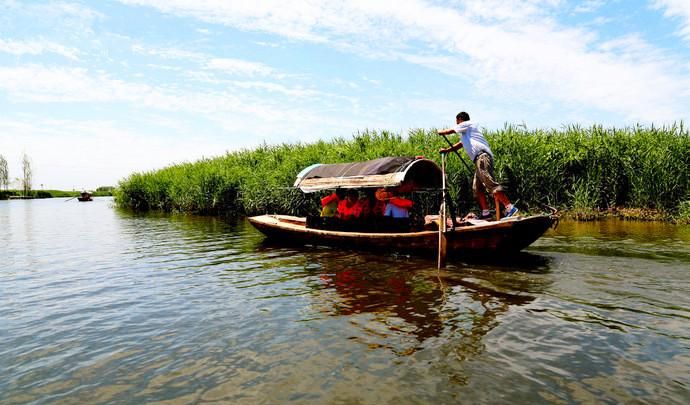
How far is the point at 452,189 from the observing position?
13.3 metres

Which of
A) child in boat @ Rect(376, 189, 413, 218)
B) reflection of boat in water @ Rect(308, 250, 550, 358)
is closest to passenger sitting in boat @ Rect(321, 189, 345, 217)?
child in boat @ Rect(376, 189, 413, 218)

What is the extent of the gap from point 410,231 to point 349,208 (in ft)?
5.52

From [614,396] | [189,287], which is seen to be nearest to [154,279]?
[189,287]

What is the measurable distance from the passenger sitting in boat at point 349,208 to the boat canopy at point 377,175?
1.53 ft

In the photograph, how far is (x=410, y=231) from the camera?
342 inches

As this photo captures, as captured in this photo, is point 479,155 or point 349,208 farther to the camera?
point 349,208

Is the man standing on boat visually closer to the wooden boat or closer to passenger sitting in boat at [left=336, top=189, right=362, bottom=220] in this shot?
the wooden boat

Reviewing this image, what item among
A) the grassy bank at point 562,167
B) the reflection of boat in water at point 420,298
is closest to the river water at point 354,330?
the reflection of boat in water at point 420,298

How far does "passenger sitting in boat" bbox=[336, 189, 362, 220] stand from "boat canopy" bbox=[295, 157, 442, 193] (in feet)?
1.53

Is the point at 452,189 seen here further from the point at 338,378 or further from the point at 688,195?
the point at 338,378

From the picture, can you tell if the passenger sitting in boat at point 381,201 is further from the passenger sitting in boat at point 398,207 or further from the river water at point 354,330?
the river water at point 354,330

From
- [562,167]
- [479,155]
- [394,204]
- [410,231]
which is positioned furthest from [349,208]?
[562,167]

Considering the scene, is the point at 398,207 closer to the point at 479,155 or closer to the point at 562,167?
the point at 479,155

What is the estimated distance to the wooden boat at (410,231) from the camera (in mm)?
7434
